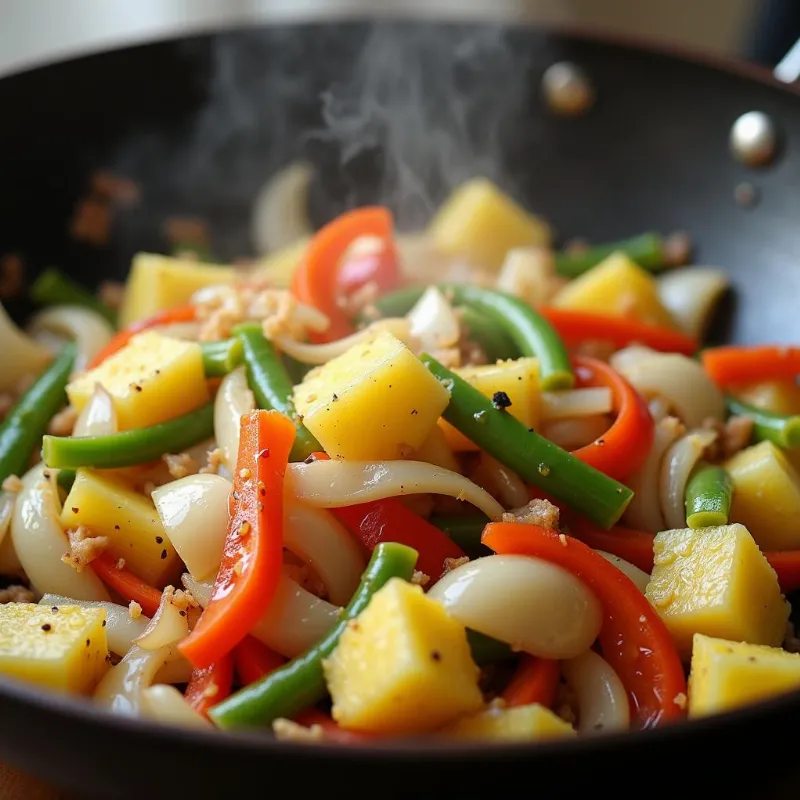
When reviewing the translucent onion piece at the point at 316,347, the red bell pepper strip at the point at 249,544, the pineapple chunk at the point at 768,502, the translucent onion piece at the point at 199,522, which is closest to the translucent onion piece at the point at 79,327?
the translucent onion piece at the point at 316,347

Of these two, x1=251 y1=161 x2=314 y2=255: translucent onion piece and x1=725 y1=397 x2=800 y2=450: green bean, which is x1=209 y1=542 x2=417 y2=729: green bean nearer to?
x1=725 y1=397 x2=800 y2=450: green bean

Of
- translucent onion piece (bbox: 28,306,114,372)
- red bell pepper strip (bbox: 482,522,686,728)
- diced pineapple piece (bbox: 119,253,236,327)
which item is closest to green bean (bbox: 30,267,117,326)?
translucent onion piece (bbox: 28,306,114,372)

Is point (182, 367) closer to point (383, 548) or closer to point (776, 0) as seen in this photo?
point (383, 548)

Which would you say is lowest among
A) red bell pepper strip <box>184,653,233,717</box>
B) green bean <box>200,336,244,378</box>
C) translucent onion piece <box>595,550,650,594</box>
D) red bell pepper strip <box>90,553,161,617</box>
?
translucent onion piece <box>595,550,650,594</box>

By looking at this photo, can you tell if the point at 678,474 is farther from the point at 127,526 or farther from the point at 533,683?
the point at 127,526

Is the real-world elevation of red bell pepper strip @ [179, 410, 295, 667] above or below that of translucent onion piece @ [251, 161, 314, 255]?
below
